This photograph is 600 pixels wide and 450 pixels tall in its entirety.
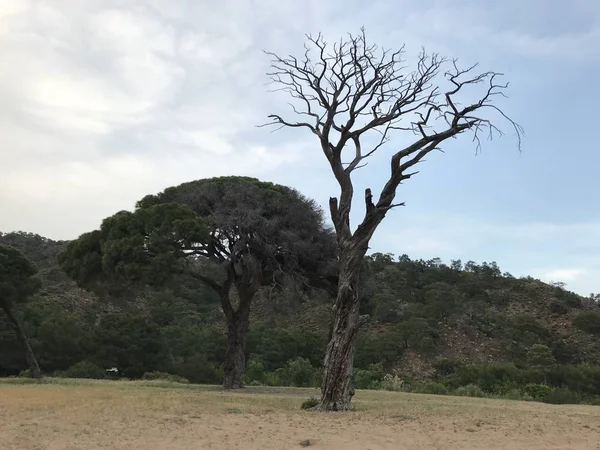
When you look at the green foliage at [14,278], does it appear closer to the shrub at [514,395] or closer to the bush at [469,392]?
the bush at [469,392]

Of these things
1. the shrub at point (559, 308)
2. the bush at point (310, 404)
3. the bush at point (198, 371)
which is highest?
the shrub at point (559, 308)

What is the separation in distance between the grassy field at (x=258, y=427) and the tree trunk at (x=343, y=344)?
572 mm

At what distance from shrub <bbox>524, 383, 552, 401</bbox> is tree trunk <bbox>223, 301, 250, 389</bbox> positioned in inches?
391

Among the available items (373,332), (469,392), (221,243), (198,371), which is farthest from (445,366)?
(221,243)

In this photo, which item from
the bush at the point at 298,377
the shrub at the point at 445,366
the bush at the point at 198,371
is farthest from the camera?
the shrub at the point at 445,366

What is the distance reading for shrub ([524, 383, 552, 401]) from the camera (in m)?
20.1

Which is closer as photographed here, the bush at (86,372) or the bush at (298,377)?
the bush at (298,377)

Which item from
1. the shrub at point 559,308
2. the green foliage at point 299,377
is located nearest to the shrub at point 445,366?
the green foliage at point 299,377

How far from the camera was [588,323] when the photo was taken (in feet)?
155

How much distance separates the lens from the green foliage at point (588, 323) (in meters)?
47.2

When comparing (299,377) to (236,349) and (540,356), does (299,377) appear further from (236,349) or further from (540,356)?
(540,356)

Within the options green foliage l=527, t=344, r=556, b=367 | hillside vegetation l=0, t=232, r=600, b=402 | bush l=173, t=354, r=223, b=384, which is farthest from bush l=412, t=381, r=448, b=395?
green foliage l=527, t=344, r=556, b=367

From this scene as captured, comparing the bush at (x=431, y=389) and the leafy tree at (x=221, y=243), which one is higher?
the leafy tree at (x=221, y=243)

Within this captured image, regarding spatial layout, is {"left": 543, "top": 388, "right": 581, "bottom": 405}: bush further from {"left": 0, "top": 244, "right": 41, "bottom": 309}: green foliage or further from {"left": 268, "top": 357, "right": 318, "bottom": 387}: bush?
{"left": 0, "top": 244, "right": 41, "bottom": 309}: green foliage
